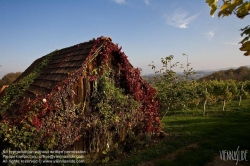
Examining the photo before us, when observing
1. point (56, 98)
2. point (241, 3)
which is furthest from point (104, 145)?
point (241, 3)

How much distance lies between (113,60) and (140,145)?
4505mm

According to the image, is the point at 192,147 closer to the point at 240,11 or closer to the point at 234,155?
the point at 234,155

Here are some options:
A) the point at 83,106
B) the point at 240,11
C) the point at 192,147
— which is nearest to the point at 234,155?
the point at 192,147

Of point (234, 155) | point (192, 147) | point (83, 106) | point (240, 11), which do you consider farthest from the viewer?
point (192, 147)

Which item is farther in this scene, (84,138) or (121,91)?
(121,91)

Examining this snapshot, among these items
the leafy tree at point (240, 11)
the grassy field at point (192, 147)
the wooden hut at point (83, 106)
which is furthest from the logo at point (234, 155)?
the leafy tree at point (240, 11)

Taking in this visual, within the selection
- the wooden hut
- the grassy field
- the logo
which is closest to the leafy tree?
the wooden hut

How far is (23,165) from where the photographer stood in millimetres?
6012

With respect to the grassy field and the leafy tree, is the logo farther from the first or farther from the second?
→ the leafy tree

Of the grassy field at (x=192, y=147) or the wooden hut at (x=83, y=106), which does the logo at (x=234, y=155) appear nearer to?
the grassy field at (x=192, y=147)

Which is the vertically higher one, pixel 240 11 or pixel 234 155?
pixel 240 11

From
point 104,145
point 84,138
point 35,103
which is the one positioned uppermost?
point 35,103

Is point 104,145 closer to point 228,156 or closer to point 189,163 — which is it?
point 189,163

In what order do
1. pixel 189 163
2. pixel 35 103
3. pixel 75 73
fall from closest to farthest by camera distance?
pixel 35 103 → pixel 75 73 → pixel 189 163
